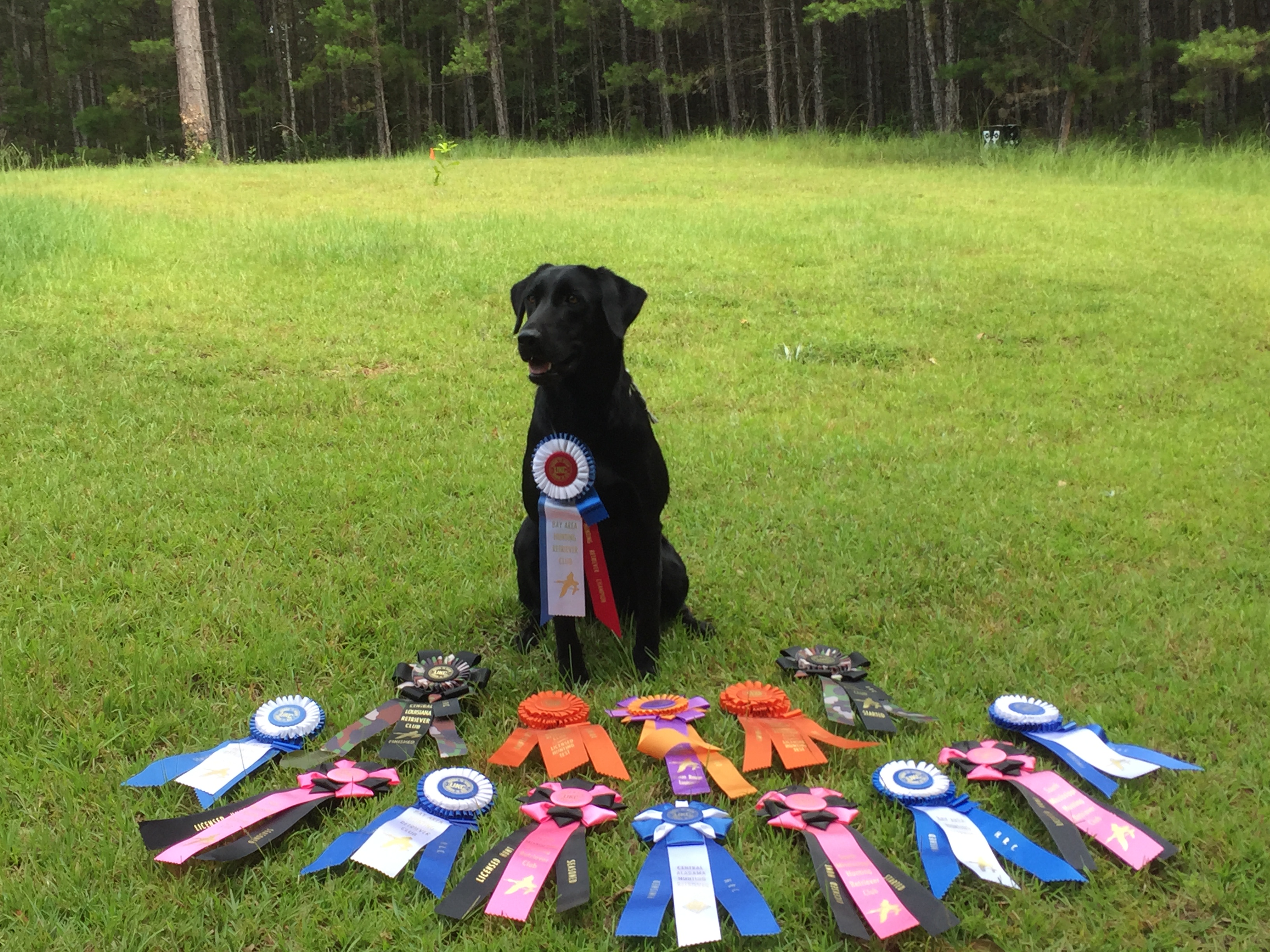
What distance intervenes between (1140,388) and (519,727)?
16.4 feet

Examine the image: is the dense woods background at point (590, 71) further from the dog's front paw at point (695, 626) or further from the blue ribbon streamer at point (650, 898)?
the blue ribbon streamer at point (650, 898)

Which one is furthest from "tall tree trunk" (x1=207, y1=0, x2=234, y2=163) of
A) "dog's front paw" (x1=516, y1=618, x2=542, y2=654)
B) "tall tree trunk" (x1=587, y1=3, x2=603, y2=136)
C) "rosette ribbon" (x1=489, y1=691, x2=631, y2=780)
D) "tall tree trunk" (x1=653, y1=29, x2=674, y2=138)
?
"rosette ribbon" (x1=489, y1=691, x2=631, y2=780)

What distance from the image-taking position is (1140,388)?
5941 mm

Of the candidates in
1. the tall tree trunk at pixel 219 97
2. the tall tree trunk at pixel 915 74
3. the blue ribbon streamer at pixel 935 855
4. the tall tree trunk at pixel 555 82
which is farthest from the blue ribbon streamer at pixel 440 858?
the tall tree trunk at pixel 555 82

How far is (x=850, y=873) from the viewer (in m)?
2.01

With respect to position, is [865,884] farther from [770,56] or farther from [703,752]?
[770,56]

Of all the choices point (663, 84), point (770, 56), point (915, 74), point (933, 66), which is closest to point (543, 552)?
point (933, 66)

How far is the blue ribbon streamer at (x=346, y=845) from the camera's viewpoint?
6.77 feet

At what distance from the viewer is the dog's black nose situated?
2.62 meters

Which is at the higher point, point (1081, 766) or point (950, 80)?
point (950, 80)

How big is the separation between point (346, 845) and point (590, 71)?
123 feet

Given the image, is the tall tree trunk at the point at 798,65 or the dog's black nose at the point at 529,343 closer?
the dog's black nose at the point at 529,343

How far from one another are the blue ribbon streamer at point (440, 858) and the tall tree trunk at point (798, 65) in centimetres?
2396

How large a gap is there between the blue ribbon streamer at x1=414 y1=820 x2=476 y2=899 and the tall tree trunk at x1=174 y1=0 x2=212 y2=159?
56.2 feet
